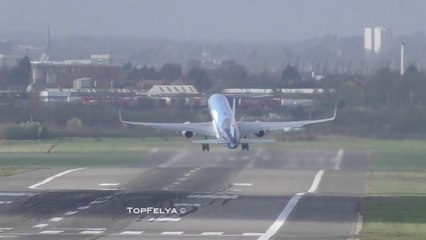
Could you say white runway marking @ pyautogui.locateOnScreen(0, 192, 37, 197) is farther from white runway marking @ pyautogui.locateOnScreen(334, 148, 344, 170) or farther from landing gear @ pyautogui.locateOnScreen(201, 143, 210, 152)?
landing gear @ pyautogui.locateOnScreen(201, 143, 210, 152)

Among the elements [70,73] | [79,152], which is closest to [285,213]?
[79,152]

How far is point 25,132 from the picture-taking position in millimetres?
76938

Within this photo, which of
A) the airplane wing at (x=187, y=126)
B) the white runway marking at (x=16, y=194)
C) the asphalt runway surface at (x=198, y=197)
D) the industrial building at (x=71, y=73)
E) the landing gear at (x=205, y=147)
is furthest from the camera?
the industrial building at (x=71, y=73)

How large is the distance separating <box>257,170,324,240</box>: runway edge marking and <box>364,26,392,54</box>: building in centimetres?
9401

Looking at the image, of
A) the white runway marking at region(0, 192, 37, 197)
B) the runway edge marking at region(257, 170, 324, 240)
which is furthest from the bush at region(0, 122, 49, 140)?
A: the white runway marking at region(0, 192, 37, 197)

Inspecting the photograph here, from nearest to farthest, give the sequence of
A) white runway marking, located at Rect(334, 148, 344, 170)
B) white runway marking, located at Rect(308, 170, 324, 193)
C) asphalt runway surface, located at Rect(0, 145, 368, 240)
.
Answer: asphalt runway surface, located at Rect(0, 145, 368, 240), white runway marking, located at Rect(308, 170, 324, 193), white runway marking, located at Rect(334, 148, 344, 170)

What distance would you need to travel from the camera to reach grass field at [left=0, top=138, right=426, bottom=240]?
5103cm

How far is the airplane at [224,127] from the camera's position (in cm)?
7025

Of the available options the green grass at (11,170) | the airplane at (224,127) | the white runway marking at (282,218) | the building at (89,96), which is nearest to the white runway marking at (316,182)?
the white runway marking at (282,218)

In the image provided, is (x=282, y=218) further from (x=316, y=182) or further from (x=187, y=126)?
(x=187, y=126)

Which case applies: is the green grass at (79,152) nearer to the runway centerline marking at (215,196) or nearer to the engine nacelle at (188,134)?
the engine nacelle at (188,134)

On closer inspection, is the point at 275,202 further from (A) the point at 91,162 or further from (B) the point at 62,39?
(B) the point at 62,39

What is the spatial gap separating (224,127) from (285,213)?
24.9 m

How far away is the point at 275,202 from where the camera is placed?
165 feet
